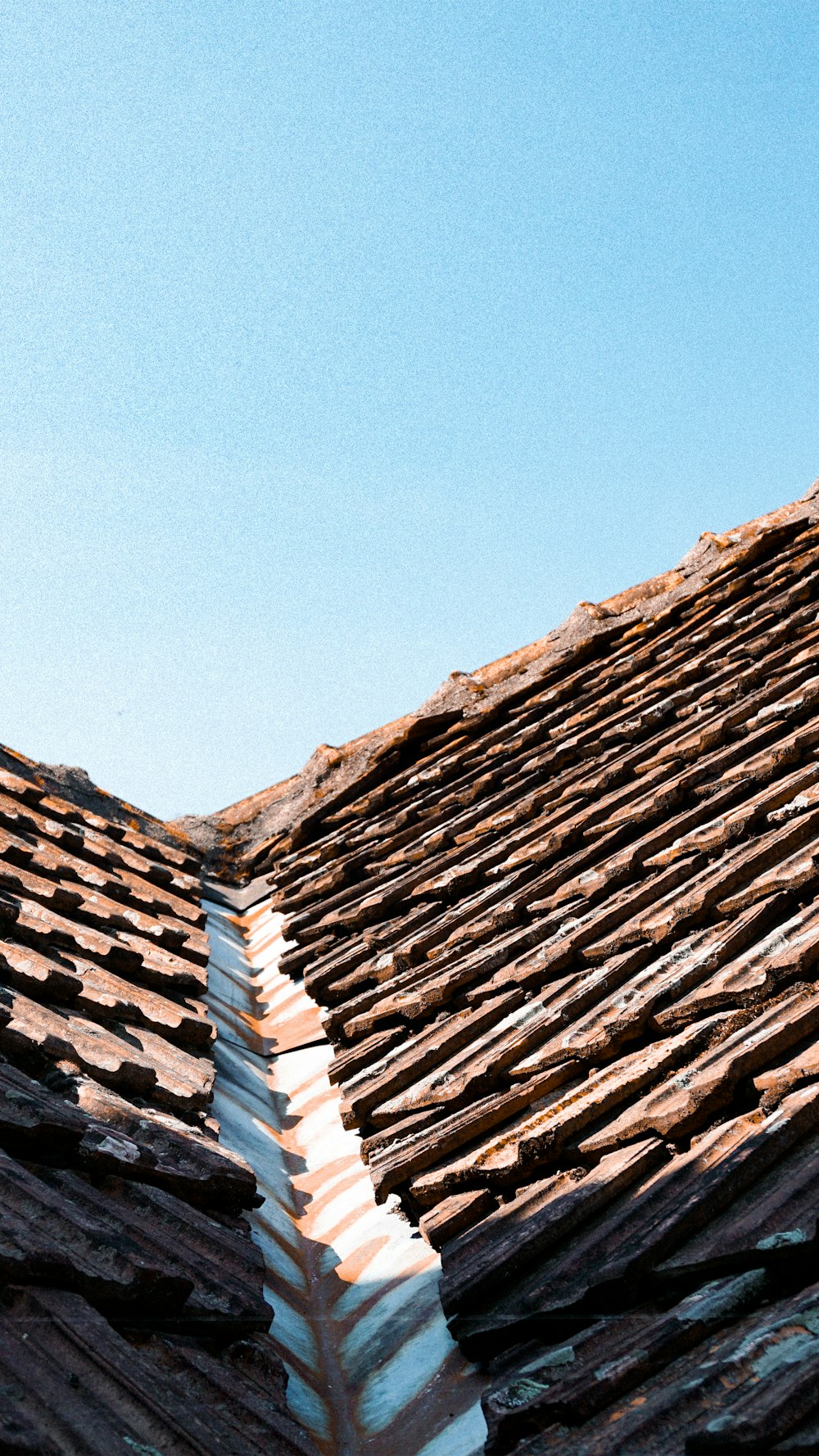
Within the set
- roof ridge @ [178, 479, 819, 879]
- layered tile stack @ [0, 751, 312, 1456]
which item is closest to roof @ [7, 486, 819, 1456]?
layered tile stack @ [0, 751, 312, 1456]

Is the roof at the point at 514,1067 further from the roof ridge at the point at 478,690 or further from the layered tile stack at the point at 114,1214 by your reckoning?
the roof ridge at the point at 478,690

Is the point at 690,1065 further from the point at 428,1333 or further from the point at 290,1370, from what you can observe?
the point at 290,1370

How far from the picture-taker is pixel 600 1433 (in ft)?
4.66

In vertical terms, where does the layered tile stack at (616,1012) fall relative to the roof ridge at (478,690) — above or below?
below

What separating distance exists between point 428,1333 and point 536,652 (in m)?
3.93

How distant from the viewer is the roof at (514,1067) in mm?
1488

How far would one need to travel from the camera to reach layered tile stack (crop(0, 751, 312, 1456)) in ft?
4.42

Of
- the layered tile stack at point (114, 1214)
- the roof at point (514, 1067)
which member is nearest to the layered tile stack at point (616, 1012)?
the roof at point (514, 1067)

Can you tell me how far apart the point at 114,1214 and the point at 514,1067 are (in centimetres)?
99

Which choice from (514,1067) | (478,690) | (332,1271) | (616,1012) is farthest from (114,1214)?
(478,690)

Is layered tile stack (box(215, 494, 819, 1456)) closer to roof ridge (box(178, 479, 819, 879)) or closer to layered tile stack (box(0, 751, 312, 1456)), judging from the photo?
roof ridge (box(178, 479, 819, 879))

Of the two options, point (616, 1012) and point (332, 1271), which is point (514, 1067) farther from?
point (332, 1271)

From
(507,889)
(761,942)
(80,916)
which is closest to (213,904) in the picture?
(80,916)

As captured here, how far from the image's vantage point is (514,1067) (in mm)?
2576
